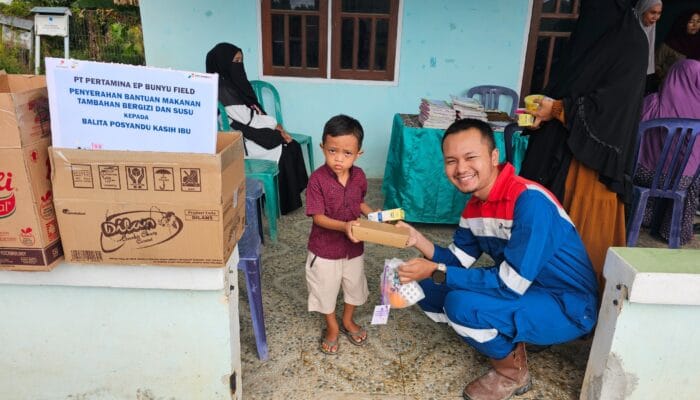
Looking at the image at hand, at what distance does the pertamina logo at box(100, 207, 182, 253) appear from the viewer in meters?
1.59

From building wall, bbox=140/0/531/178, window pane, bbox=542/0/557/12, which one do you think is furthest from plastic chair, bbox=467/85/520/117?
window pane, bbox=542/0/557/12

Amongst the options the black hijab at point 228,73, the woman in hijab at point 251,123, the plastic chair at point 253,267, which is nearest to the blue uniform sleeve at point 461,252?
the plastic chair at point 253,267

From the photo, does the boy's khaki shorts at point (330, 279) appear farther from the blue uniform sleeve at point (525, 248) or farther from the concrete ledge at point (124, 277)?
the concrete ledge at point (124, 277)

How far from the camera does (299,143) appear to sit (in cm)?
448

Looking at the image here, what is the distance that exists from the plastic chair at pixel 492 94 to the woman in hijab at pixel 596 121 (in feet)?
7.09

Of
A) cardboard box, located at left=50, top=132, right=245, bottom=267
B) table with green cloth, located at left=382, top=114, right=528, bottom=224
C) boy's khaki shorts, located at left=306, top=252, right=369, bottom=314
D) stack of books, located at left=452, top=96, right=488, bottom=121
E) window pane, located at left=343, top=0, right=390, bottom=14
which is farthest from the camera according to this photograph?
window pane, located at left=343, top=0, right=390, bottom=14

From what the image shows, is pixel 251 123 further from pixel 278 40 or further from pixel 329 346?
pixel 329 346

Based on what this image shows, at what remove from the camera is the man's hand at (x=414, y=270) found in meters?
2.07

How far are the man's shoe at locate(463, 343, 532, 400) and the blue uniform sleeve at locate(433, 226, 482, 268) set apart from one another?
451mm

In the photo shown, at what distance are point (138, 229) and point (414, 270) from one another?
3.62 feet

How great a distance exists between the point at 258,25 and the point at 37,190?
366 cm

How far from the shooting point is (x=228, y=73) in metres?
4.07

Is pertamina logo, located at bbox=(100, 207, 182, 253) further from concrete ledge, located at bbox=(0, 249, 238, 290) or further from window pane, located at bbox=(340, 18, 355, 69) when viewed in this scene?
window pane, located at bbox=(340, 18, 355, 69)

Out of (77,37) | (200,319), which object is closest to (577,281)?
(200,319)
